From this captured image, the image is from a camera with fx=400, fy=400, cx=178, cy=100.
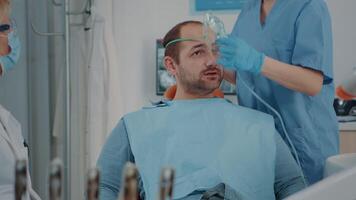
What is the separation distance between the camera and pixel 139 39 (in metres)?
2.24

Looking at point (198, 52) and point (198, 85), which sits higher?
point (198, 52)

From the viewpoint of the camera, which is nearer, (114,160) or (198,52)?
(114,160)

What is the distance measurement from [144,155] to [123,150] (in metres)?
0.06

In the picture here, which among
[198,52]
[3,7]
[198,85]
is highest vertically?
[3,7]

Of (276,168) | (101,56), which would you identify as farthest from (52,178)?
(101,56)

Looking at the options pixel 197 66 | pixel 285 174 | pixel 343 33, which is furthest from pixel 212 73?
pixel 343 33

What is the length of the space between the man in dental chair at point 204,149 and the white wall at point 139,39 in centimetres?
101

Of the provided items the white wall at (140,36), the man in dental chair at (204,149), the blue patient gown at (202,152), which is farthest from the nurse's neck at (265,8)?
the white wall at (140,36)

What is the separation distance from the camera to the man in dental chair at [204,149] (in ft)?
3.32

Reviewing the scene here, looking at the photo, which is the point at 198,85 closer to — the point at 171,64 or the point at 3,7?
the point at 171,64

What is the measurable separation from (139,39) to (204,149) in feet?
4.22

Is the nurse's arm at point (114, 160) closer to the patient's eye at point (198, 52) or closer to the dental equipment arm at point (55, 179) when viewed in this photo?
the patient's eye at point (198, 52)

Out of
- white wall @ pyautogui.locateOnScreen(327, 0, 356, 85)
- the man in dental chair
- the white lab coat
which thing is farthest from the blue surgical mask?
white wall @ pyautogui.locateOnScreen(327, 0, 356, 85)

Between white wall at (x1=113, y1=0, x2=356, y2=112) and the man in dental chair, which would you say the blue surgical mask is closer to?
the man in dental chair
